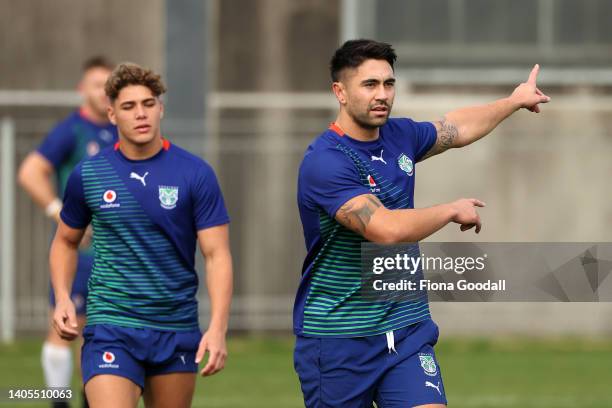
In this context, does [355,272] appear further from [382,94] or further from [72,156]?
[72,156]

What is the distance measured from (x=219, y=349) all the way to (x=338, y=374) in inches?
25.9

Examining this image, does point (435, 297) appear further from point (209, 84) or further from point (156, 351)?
point (209, 84)

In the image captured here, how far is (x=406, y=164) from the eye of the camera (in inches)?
266

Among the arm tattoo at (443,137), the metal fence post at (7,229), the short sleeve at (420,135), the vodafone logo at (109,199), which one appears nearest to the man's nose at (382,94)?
the short sleeve at (420,135)

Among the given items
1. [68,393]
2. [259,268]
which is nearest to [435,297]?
[68,393]

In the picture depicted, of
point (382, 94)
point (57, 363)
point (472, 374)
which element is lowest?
point (472, 374)

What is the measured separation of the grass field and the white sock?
1200mm

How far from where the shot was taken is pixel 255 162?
1644cm

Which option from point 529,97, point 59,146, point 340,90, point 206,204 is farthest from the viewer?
point 59,146

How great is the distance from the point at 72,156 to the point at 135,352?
11.4 feet

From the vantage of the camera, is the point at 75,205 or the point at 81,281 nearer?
the point at 75,205

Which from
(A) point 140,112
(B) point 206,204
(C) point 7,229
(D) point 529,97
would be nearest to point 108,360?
(B) point 206,204

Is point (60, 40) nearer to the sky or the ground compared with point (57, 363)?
nearer to the sky

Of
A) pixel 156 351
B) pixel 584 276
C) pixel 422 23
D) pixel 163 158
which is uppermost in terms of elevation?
pixel 422 23
